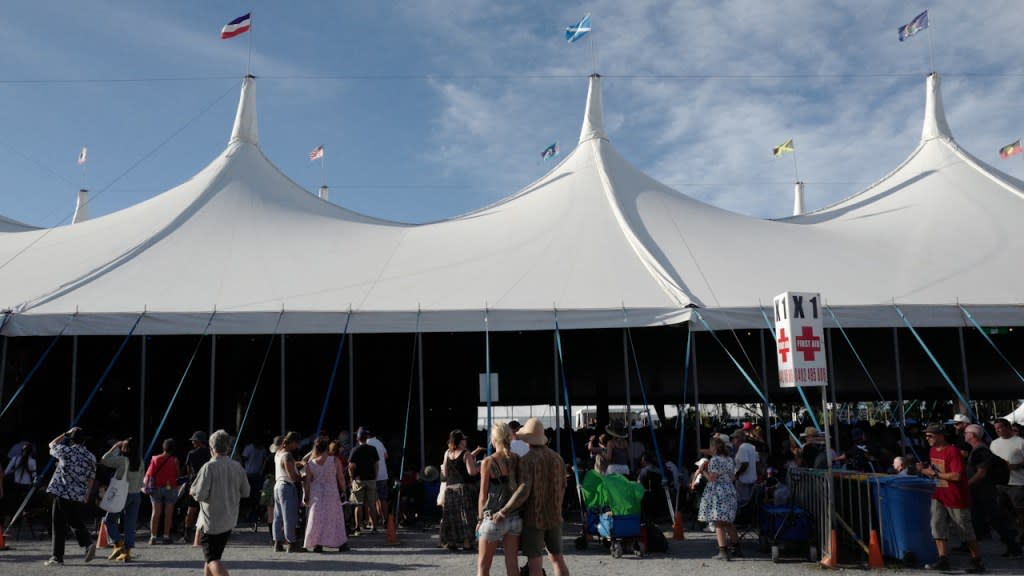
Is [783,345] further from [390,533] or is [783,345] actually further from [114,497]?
[114,497]

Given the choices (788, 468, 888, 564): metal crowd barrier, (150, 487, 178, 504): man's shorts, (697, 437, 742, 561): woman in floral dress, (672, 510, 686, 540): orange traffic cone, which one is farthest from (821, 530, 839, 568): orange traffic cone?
(150, 487, 178, 504): man's shorts

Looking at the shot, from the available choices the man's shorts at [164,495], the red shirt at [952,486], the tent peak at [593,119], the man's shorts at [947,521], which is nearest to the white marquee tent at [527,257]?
the tent peak at [593,119]

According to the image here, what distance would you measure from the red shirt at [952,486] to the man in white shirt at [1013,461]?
4.28 ft

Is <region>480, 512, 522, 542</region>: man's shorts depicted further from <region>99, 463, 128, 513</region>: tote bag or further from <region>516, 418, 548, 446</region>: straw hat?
<region>99, 463, 128, 513</region>: tote bag

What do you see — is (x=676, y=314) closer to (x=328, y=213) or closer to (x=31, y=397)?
(x=328, y=213)

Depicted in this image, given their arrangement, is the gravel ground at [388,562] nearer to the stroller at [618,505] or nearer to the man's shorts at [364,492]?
the stroller at [618,505]

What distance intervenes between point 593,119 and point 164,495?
356 inches

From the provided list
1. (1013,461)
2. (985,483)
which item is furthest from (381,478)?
(1013,461)

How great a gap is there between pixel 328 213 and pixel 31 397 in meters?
5.45

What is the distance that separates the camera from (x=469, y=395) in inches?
612

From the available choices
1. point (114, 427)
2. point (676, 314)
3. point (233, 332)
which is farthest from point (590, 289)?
point (114, 427)

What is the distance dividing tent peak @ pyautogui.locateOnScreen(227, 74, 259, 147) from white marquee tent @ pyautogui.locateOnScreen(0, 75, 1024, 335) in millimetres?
36

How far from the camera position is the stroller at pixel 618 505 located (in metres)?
7.40

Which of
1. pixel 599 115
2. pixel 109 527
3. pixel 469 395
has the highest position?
pixel 599 115
